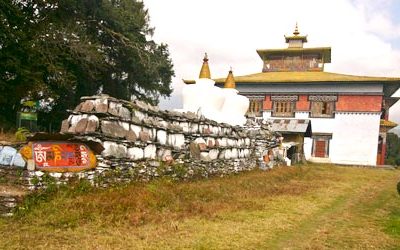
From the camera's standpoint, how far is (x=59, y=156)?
6.96 meters

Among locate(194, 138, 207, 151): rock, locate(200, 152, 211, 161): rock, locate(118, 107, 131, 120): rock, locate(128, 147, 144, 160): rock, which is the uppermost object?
locate(118, 107, 131, 120): rock

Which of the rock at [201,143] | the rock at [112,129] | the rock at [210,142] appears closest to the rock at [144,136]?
the rock at [112,129]

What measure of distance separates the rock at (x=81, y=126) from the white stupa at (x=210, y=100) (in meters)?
6.37

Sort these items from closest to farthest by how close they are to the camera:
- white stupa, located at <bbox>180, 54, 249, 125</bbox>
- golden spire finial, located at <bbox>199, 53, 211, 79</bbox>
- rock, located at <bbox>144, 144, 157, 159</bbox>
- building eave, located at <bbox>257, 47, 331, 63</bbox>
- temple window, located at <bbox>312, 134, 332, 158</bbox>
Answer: rock, located at <bbox>144, 144, 157, 159</bbox>, white stupa, located at <bbox>180, 54, 249, 125</bbox>, golden spire finial, located at <bbox>199, 53, 211, 79</bbox>, temple window, located at <bbox>312, 134, 332, 158</bbox>, building eave, located at <bbox>257, 47, 331, 63</bbox>

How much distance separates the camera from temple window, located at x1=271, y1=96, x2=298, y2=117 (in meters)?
34.0

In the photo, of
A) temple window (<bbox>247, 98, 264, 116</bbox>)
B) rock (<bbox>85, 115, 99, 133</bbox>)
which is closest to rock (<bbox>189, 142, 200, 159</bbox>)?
rock (<bbox>85, 115, 99, 133</bbox>)

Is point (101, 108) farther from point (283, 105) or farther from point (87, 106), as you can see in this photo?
point (283, 105)

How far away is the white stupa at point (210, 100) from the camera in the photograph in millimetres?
14383

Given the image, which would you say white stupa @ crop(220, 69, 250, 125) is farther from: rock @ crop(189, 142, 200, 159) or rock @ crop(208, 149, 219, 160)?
rock @ crop(189, 142, 200, 159)

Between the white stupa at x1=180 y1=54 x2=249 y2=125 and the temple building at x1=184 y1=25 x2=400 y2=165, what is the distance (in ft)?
45.5

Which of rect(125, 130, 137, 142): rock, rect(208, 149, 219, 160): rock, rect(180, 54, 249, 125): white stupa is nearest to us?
rect(125, 130, 137, 142): rock

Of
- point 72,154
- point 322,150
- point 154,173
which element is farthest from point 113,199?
point 322,150

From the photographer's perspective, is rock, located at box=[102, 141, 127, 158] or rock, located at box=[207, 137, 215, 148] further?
rock, located at box=[207, 137, 215, 148]

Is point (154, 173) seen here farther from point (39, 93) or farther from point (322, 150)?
point (322, 150)
